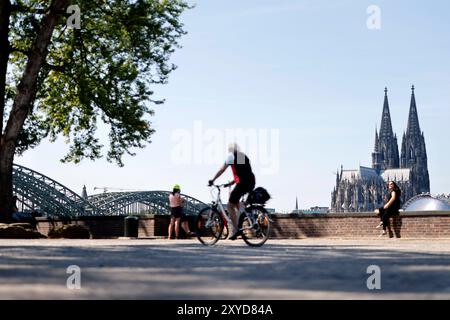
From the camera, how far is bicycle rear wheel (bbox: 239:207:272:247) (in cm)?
1130

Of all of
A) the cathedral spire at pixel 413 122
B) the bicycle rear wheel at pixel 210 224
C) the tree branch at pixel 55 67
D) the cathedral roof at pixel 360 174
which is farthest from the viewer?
the cathedral spire at pixel 413 122

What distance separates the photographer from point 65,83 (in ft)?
96.3

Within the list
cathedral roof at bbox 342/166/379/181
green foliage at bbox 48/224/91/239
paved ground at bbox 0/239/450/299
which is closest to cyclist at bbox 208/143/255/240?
paved ground at bbox 0/239/450/299

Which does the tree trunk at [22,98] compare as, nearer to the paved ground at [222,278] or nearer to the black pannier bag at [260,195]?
the black pannier bag at [260,195]

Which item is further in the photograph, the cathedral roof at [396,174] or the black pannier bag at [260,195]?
the cathedral roof at [396,174]

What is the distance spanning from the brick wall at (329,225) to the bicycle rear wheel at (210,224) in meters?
8.57

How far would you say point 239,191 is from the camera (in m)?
11.3

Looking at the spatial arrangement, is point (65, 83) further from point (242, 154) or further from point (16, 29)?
point (242, 154)

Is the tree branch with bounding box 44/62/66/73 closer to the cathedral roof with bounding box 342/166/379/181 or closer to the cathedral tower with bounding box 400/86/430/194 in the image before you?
the cathedral roof with bounding box 342/166/379/181

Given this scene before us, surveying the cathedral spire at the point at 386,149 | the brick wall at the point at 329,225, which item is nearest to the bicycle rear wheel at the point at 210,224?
the brick wall at the point at 329,225

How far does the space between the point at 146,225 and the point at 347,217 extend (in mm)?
7016

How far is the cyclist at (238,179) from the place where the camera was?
36.9 feet
